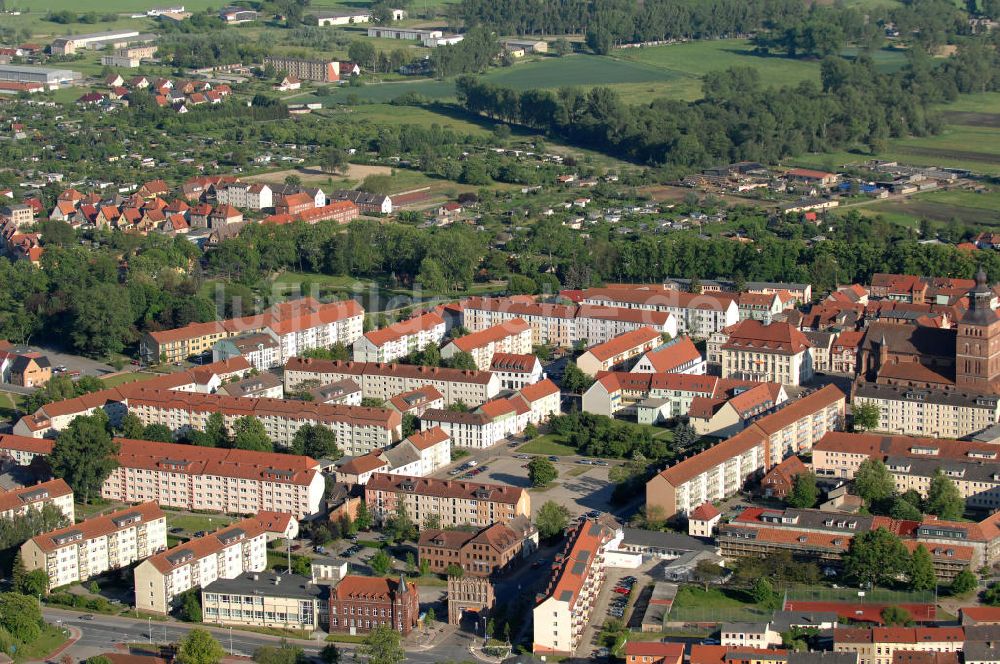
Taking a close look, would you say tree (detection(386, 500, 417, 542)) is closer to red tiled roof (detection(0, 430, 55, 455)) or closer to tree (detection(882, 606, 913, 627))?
red tiled roof (detection(0, 430, 55, 455))

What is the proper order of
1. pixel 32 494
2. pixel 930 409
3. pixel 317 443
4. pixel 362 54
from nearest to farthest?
pixel 32 494 → pixel 317 443 → pixel 930 409 → pixel 362 54

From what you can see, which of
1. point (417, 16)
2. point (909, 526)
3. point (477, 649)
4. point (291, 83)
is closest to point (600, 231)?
point (909, 526)

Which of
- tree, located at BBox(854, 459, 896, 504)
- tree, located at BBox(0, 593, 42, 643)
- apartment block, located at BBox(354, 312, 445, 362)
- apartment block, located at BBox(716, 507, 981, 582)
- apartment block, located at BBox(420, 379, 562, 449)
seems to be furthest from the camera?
apartment block, located at BBox(354, 312, 445, 362)

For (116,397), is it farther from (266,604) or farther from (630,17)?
(630,17)

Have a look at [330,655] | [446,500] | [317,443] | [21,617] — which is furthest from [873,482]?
[21,617]

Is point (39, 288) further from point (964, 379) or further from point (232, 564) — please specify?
point (964, 379)

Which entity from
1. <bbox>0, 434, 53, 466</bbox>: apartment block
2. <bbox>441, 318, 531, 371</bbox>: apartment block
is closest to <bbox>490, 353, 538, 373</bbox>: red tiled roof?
<bbox>441, 318, 531, 371</bbox>: apartment block
